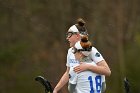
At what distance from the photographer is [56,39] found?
3080 centimetres

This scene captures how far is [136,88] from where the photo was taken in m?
23.7

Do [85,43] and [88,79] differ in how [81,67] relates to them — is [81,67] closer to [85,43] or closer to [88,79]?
[88,79]

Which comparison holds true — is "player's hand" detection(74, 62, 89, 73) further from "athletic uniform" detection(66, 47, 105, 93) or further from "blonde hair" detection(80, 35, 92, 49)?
"blonde hair" detection(80, 35, 92, 49)

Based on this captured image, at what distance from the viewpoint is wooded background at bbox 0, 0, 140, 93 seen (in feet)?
84.3

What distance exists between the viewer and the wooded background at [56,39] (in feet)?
84.3

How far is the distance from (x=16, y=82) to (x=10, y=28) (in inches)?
83.3

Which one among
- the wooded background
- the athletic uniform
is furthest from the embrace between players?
the wooded background

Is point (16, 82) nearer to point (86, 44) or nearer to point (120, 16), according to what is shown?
point (120, 16)

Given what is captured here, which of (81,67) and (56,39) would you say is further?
(56,39)

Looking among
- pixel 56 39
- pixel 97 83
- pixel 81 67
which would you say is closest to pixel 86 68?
pixel 81 67

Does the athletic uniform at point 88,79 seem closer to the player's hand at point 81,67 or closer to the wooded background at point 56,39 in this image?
the player's hand at point 81,67

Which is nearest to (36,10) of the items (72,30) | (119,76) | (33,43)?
(33,43)

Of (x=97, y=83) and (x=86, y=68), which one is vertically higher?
(x=86, y=68)

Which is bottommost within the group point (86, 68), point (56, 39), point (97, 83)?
point (56, 39)
